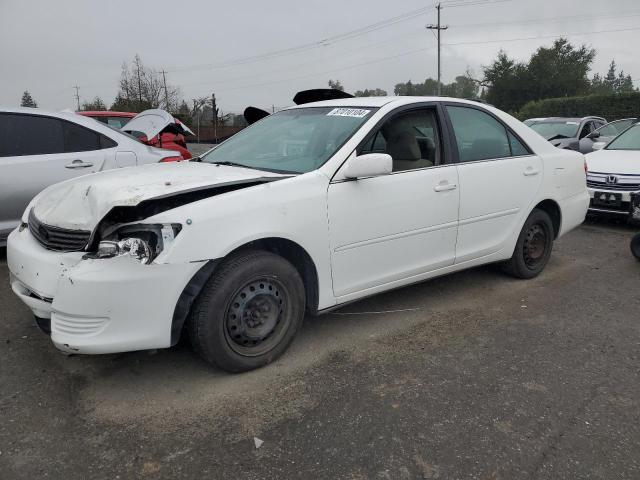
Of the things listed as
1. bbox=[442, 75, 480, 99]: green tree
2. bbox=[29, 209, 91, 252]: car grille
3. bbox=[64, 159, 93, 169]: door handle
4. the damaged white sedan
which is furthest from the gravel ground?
bbox=[442, 75, 480, 99]: green tree

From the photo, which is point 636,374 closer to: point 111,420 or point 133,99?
point 111,420

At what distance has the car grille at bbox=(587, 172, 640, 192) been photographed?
21.7 feet

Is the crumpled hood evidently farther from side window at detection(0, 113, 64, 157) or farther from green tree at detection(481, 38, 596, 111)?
green tree at detection(481, 38, 596, 111)

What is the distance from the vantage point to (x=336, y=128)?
354 cm

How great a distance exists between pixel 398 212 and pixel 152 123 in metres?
3.33

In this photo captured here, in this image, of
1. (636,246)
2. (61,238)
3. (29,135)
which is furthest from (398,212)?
(29,135)

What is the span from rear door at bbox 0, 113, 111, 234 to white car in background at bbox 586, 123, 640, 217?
6173 millimetres

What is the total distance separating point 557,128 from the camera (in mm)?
10969

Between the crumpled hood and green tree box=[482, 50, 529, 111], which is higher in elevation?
green tree box=[482, 50, 529, 111]

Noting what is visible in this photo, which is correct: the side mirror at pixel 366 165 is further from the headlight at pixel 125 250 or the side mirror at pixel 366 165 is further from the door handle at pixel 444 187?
the headlight at pixel 125 250

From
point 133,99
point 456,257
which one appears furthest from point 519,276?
point 133,99

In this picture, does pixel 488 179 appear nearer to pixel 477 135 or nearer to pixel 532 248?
pixel 477 135

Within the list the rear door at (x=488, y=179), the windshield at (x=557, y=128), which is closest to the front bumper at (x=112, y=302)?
the rear door at (x=488, y=179)

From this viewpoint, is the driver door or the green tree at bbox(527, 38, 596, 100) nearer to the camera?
the driver door
